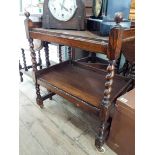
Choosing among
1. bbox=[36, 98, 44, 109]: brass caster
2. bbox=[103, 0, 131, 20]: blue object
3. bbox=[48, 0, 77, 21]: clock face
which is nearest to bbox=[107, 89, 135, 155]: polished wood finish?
bbox=[103, 0, 131, 20]: blue object

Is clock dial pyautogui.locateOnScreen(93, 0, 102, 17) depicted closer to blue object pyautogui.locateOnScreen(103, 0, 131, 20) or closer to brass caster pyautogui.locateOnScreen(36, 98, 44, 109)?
blue object pyautogui.locateOnScreen(103, 0, 131, 20)

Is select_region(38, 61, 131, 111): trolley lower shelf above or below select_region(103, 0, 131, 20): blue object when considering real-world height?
below

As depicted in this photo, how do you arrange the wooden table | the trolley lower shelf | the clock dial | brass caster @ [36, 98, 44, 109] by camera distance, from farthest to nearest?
brass caster @ [36, 98, 44, 109] < the trolley lower shelf < the clock dial < the wooden table

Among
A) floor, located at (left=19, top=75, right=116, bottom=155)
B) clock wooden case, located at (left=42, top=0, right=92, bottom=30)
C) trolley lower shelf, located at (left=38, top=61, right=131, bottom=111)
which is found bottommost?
floor, located at (left=19, top=75, right=116, bottom=155)

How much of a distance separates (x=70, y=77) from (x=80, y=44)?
556 millimetres

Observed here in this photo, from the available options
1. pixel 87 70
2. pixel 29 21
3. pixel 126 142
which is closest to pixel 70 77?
pixel 87 70

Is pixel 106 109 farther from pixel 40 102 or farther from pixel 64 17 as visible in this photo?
pixel 40 102

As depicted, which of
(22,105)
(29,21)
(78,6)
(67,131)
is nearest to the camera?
(78,6)

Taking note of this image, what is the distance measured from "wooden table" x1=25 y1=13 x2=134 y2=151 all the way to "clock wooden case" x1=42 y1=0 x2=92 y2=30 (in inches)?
3.3

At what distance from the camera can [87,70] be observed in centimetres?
168

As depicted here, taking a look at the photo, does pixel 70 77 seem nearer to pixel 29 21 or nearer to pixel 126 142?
pixel 29 21

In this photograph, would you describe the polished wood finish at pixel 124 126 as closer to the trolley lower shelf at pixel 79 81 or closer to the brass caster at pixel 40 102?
the trolley lower shelf at pixel 79 81

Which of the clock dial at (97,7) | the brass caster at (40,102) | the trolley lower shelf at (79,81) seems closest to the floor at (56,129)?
the brass caster at (40,102)

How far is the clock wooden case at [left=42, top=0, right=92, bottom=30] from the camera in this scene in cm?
119
